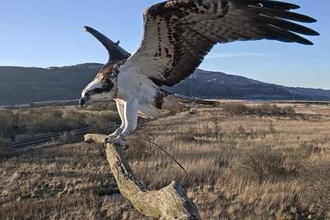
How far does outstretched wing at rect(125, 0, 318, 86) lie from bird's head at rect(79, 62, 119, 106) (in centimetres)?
24

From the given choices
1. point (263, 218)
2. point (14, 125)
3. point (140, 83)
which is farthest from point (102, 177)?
point (14, 125)

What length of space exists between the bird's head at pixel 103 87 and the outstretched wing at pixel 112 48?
803 millimetres

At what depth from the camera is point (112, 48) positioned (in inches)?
272

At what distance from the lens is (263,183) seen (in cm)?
1515

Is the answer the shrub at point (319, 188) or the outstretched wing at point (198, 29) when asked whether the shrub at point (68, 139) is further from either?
the outstretched wing at point (198, 29)

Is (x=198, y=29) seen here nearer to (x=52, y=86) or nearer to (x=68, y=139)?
(x=68, y=139)

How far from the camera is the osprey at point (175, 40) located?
4797 millimetres

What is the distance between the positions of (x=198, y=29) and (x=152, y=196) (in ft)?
7.37

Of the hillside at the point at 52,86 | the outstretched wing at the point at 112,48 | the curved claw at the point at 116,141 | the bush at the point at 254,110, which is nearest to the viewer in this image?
the curved claw at the point at 116,141

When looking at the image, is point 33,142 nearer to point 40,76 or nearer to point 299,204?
point 299,204

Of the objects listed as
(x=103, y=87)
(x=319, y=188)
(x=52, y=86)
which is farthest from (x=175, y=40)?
(x=52, y=86)

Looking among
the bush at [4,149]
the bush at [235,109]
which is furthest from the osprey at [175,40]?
the bush at [235,109]

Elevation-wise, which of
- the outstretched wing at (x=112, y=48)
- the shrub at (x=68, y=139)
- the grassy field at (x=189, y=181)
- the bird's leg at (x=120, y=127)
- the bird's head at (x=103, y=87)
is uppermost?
the outstretched wing at (x=112, y=48)

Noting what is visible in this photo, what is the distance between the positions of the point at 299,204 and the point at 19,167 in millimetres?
13623
